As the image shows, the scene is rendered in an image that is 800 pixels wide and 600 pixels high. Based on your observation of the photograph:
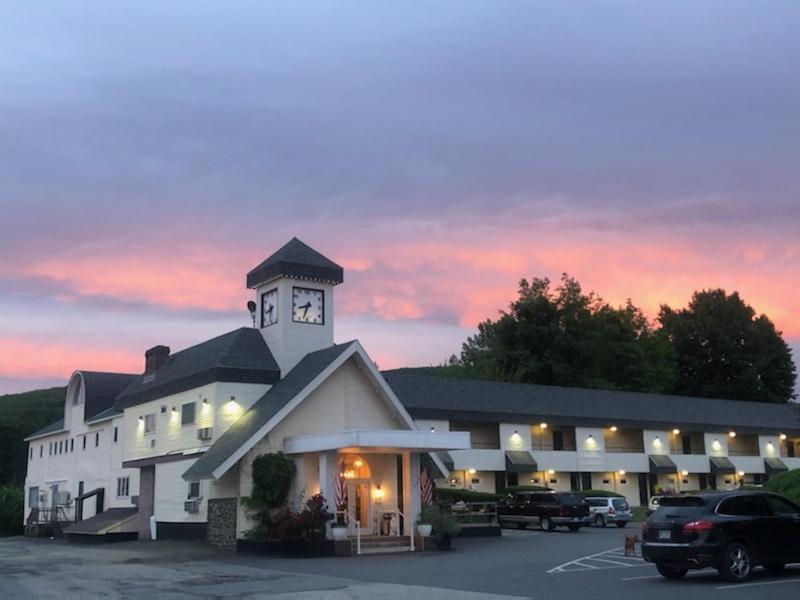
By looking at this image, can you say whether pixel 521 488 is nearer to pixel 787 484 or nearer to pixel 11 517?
pixel 787 484

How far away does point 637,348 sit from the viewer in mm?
91438

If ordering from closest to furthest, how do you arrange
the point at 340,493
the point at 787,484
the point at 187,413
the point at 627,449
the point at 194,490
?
the point at 340,493
the point at 194,490
the point at 787,484
the point at 187,413
the point at 627,449

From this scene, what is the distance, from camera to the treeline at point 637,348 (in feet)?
287

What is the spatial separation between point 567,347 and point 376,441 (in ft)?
197

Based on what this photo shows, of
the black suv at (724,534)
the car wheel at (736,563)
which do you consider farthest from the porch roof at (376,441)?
the car wheel at (736,563)

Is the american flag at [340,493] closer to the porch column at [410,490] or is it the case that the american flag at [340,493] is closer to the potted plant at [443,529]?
the porch column at [410,490]

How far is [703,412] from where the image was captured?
6372 cm

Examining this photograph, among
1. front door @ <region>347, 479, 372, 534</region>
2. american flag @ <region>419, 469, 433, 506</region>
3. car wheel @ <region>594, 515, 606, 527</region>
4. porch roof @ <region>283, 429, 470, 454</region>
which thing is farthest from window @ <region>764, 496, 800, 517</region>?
car wheel @ <region>594, 515, 606, 527</region>

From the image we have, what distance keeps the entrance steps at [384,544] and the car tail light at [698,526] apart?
14273mm

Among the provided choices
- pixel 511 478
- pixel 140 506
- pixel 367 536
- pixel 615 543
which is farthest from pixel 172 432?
pixel 511 478

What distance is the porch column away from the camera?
31484 millimetres

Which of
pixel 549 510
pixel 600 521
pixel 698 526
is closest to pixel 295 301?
pixel 549 510

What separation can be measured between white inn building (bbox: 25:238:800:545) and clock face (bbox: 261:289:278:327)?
0.30 feet

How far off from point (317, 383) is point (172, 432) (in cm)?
891
